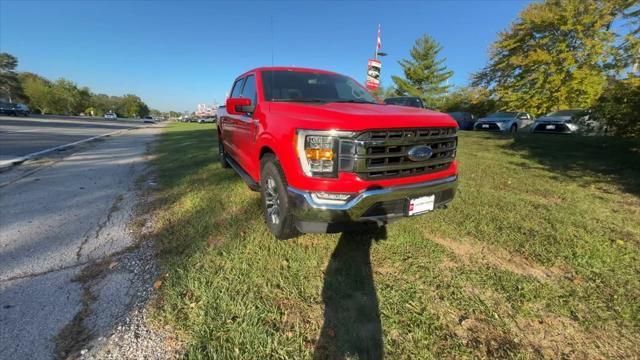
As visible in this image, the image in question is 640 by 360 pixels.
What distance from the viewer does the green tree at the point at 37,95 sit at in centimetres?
7219

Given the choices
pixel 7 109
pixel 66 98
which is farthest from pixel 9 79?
pixel 7 109

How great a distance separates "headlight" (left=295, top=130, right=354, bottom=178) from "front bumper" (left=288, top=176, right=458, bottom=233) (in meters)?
0.22

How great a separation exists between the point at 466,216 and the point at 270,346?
3.02 meters

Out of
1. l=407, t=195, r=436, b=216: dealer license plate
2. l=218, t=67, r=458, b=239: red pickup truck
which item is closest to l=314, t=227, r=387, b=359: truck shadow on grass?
l=218, t=67, r=458, b=239: red pickup truck

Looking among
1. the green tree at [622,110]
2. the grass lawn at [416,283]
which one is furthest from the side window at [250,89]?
the green tree at [622,110]

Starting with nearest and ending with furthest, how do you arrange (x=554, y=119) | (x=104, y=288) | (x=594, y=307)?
(x=594, y=307), (x=104, y=288), (x=554, y=119)

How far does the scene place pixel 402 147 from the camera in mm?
2592

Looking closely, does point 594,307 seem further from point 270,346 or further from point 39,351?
point 39,351

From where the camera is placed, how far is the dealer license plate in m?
2.60

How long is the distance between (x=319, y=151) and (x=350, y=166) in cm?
28

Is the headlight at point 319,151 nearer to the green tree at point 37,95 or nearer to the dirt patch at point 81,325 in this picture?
the dirt patch at point 81,325

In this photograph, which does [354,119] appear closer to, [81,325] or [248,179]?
[248,179]

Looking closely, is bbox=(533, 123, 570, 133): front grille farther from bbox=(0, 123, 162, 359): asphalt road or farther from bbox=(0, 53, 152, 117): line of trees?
bbox=(0, 53, 152, 117): line of trees

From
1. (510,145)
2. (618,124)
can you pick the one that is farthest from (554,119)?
(618,124)
